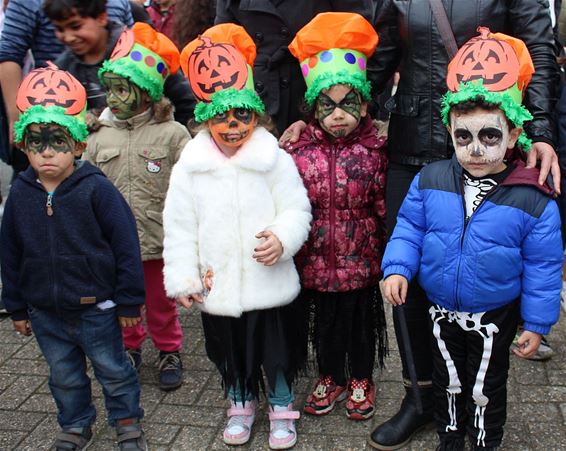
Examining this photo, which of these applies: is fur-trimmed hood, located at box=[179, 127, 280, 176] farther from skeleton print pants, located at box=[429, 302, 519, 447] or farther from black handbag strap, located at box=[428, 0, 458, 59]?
skeleton print pants, located at box=[429, 302, 519, 447]

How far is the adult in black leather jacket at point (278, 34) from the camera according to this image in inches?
134

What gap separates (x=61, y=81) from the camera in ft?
9.43

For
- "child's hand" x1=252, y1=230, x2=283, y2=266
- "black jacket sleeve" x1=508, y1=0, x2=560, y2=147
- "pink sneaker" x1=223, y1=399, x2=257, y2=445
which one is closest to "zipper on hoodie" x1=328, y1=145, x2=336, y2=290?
"child's hand" x1=252, y1=230, x2=283, y2=266

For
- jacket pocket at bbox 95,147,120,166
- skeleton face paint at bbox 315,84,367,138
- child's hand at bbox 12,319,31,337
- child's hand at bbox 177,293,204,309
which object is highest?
skeleton face paint at bbox 315,84,367,138

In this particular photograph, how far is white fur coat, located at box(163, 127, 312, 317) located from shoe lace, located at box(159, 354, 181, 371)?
0.92 meters

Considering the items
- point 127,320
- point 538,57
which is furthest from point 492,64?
point 127,320

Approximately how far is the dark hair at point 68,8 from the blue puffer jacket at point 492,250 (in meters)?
1.94

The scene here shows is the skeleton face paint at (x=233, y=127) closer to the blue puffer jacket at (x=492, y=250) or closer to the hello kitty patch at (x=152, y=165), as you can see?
the hello kitty patch at (x=152, y=165)

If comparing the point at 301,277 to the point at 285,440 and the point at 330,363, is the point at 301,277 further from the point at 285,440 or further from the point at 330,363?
the point at 285,440

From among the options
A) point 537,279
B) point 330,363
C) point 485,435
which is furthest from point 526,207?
point 330,363

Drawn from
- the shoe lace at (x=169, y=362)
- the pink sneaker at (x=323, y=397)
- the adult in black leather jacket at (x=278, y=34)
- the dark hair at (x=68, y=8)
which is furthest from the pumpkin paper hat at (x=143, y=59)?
the pink sneaker at (x=323, y=397)

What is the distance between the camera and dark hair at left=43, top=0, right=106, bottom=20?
11.4ft

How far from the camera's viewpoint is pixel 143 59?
3326 millimetres

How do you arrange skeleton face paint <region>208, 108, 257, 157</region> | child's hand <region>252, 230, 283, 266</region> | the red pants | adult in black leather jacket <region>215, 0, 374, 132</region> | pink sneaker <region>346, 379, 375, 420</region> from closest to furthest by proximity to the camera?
child's hand <region>252, 230, 283, 266</region>, skeleton face paint <region>208, 108, 257, 157</region>, pink sneaker <region>346, 379, 375, 420</region>, adult in black leather jacket <region>215, 0, 374, 132</region>, the red pants
